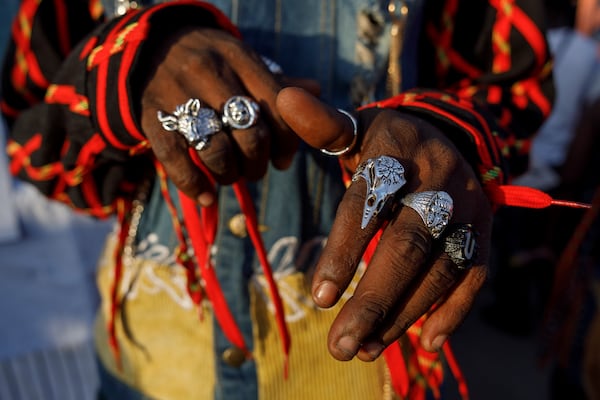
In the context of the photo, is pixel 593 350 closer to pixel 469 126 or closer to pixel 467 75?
pixel 467 75

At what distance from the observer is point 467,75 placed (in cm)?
90

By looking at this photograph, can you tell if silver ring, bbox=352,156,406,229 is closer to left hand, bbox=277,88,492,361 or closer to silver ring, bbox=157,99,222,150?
left hand, bbox=277,88,492,361

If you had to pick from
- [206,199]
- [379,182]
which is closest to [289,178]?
[206,199]

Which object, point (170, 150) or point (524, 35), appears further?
point (524, 35)

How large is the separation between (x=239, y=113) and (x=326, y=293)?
207 mm

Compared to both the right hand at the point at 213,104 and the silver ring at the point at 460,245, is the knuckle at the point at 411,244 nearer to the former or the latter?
the silver ring at the point at 460,245

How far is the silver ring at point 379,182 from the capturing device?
45 cm

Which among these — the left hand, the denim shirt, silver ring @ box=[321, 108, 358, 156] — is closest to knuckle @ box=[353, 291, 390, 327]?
the left hand

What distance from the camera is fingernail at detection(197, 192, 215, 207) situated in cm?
58

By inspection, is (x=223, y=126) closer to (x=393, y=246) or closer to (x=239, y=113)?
(x=239, y=113)

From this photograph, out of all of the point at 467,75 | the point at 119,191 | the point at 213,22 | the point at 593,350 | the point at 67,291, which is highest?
the point at 213,22

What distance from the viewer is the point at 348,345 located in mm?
438

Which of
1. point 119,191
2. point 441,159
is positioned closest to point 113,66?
point 119,191

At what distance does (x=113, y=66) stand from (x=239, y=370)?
467mm
